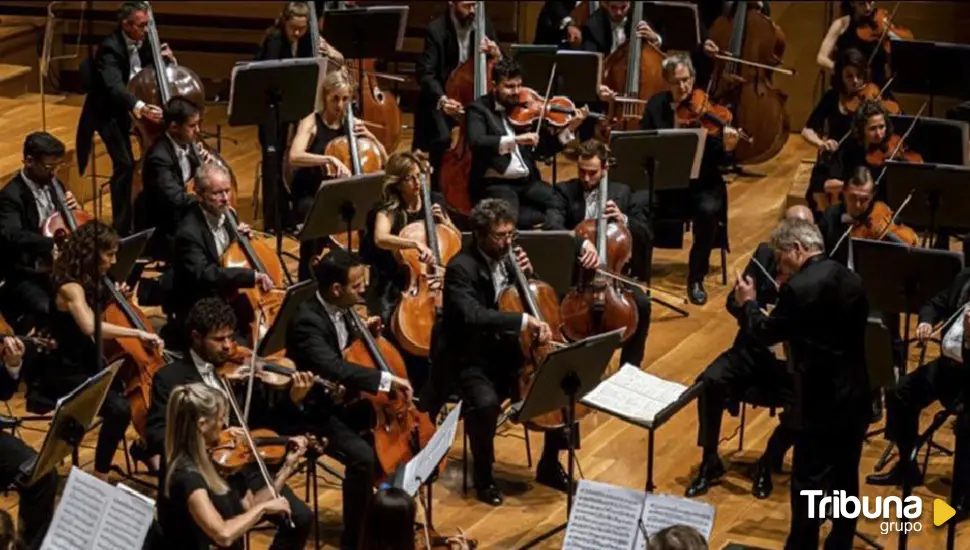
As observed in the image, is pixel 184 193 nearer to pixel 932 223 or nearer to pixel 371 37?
pixel 371 37

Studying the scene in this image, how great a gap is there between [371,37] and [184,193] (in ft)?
7.53

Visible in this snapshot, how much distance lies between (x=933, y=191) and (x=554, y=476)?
233 centimetres

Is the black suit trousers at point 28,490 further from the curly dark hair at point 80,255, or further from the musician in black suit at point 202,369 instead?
the curly dark hair at point 80,255

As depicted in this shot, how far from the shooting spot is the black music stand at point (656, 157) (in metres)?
8.45

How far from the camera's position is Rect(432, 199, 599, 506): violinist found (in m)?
6.88

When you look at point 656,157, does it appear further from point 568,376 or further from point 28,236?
point 28,236

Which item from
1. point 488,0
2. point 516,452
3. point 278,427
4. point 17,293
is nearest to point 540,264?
point 516,452

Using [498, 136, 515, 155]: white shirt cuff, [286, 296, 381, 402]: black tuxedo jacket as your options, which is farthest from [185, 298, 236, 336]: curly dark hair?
[498, 136, 515, 155]: white shirt cuff

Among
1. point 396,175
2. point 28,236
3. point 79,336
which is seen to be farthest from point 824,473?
point 28,236

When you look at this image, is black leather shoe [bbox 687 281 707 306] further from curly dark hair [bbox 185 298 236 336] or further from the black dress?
the black dress

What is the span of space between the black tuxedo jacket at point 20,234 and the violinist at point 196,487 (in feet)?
7.98

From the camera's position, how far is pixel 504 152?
8781 mm

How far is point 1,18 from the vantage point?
1177 cm

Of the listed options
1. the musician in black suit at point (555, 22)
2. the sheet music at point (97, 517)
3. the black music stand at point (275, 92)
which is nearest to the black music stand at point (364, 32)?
the black music stand at point (275, 92)
